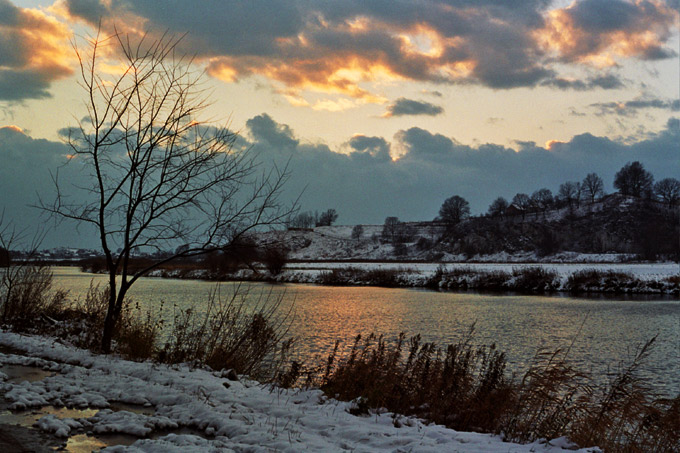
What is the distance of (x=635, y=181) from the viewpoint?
137 metres

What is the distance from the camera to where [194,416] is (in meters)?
6.02

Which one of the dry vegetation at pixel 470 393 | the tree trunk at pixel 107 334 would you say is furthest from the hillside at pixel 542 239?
the tree trunk at pixel 107 334

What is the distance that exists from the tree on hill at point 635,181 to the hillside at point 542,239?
242 inches

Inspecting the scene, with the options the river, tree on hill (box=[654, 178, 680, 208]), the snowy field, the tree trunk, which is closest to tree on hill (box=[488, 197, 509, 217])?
tree on hill (box=[654, 178, 680, 208])

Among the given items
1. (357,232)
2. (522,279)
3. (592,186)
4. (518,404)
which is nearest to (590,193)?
(592,186)

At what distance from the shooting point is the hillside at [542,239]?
10438 cm

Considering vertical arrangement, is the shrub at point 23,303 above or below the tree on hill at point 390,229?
below

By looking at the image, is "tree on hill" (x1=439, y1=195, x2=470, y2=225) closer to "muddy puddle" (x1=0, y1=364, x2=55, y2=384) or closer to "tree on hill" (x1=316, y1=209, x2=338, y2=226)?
"tree on hill" (x1=316, y1=209, x2=338, y2=226)

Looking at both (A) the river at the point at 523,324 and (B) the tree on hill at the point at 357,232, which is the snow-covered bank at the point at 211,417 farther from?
(B) the tree on hill at the point at 357,232

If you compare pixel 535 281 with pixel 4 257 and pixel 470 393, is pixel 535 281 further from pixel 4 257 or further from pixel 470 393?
pixel 4 257

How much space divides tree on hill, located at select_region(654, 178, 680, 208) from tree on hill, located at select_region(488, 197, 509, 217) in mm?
40209

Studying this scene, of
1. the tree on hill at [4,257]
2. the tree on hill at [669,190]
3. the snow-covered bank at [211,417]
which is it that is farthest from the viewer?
the tree on hill at [669,190]

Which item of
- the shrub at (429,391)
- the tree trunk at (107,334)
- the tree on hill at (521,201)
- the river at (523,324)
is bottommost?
the river at (523,324)

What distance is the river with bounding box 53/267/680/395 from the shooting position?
15.1 metres
